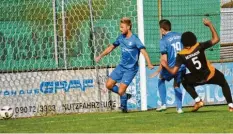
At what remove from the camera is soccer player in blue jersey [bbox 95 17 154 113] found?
17094 millimetres

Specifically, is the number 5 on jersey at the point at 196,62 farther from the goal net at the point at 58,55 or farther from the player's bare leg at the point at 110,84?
the goal net at the point at 58,55

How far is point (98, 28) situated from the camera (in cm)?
1941

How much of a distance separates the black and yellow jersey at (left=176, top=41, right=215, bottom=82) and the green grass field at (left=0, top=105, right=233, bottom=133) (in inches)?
29.8

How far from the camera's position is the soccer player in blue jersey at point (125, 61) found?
1709 cm

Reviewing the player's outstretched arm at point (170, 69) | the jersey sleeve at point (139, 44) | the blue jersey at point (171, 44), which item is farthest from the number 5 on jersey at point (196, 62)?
the jersey sleeve at point (139, 44)

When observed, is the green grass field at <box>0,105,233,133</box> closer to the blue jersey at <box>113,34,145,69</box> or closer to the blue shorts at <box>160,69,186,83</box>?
the blue shorts at <box>160,69,186,83</box>

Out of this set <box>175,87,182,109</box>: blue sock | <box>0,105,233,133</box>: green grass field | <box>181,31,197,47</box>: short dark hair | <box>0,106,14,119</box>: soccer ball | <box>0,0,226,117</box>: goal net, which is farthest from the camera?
<box>0,0,226,117</box>: goal net

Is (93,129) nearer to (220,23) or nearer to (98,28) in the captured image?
(98,28)

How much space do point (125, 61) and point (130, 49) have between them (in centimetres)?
31

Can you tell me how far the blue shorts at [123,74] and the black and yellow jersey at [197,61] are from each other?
7.22 ft

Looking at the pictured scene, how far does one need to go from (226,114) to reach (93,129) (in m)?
3.46

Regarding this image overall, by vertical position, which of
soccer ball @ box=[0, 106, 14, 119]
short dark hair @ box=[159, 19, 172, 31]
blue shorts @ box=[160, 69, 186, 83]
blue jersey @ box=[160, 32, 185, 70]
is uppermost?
short dark hair @ box=[159, 19, 172, 31]

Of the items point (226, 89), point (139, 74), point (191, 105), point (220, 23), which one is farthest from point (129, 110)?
point (220, 23)

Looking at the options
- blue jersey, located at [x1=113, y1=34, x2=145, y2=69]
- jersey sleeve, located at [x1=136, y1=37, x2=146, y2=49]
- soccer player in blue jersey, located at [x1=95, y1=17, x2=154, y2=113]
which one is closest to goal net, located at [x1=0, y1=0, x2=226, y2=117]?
soccer player in blue jersey, located at [x1=95, y1=17, x2=154, y2=113]
